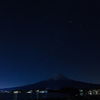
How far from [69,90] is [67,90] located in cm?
327

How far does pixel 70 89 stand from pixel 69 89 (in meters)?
1.15

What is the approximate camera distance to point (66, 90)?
173 meters

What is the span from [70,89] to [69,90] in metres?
2.15

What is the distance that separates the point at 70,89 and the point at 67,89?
4557 mm

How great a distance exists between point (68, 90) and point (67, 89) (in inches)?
137

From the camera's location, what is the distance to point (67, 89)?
174250 millimetres

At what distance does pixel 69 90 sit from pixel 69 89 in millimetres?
1890

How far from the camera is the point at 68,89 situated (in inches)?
6806

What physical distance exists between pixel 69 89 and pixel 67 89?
144 inches

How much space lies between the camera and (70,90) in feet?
554

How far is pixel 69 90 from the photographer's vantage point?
169500mm

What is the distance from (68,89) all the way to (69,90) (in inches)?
136

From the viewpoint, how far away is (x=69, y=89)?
171m

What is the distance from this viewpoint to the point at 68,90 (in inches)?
6727
